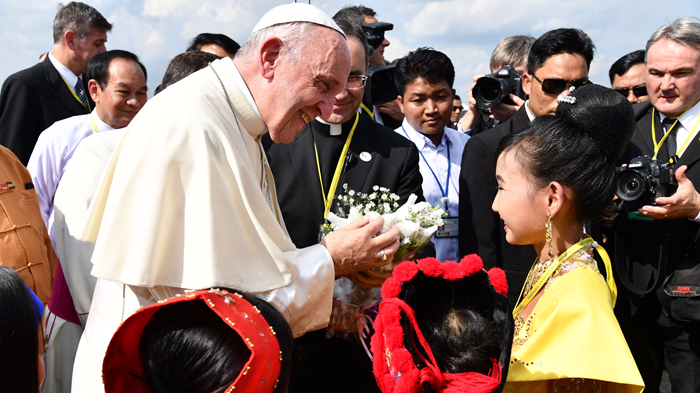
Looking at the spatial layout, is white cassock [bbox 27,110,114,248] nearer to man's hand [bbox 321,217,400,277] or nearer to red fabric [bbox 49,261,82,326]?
red fabric [bbox 49,261,82,326]

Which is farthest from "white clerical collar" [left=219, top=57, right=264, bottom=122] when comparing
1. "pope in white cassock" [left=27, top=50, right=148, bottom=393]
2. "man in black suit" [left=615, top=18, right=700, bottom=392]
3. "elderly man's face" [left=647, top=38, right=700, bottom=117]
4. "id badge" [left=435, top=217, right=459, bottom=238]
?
"elderly man's face" [left=647, top=38, right=700, bottom=117]

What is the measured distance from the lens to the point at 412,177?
12.0ft

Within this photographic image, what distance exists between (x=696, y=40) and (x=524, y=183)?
2409 millimetres

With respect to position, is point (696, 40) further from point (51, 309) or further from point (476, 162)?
point (51, 309)

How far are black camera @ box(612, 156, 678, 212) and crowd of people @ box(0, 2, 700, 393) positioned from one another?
0.04 ft

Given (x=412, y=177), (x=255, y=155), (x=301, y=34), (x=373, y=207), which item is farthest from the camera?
(x=412, y=177)

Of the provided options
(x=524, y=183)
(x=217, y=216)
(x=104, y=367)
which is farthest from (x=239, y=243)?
(x=524, y=183)

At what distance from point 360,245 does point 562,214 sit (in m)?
1.03

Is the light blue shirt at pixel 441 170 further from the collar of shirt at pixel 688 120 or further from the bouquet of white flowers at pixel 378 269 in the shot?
the collar of shirt at pixel 688 120

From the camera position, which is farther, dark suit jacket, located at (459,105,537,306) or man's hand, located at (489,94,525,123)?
man's hand, located at (489,94,525,123)

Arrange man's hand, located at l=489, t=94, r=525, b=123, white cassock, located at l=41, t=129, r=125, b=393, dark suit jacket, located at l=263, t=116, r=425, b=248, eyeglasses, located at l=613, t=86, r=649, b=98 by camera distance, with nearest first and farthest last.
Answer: white cassock, located at l=41, t=129, r=125, b=393 < dark suit jacket, located at l=263, t=116, r=425, b=248 < man's hand, located at l=489, t=94, r=525, b=123 < eyeglasses, located at l=613, t=86, r=649, b=98

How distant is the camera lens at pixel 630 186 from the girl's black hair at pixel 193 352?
2.74 m

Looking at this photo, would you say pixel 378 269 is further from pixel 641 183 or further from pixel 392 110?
pixel 392 110

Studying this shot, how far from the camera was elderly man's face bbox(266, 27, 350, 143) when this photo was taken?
2.42 m
